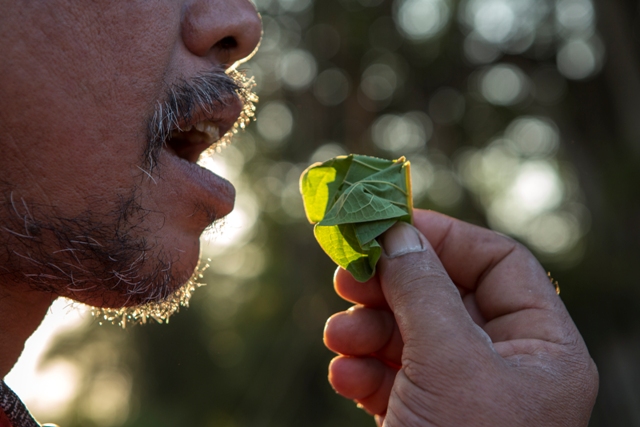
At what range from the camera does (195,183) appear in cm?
176

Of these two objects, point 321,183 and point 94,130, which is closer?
point 94,130

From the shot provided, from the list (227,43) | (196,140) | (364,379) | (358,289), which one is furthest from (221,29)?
(364,379)

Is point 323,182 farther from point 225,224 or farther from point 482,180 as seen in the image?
point 482,180

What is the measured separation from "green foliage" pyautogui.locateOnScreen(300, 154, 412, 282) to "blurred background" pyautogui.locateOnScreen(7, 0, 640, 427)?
252 inches

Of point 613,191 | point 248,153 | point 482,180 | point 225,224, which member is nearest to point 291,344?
point 248,153

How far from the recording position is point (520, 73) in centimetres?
953

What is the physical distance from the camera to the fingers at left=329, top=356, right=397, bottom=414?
2.01 meters

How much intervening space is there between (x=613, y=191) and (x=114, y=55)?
7.87m

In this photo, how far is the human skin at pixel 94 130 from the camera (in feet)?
4.64

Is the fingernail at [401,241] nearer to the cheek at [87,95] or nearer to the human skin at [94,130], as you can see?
the human skin at [94,130]

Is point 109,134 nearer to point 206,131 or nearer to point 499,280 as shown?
point 206,131

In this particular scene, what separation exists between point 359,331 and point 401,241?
491 mm

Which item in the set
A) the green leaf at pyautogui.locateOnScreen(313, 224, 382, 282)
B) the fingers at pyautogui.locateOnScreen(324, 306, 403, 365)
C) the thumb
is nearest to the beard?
the green leaf at pyautogui.locateOnScreen(313, 224, 382, 282)

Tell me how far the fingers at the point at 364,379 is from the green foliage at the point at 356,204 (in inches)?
20.0
